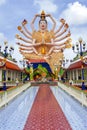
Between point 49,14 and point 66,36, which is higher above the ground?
point 49,14

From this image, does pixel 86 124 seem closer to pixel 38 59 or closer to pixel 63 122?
pixel 63 122

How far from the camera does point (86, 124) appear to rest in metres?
7.36

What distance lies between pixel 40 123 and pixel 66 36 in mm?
41198

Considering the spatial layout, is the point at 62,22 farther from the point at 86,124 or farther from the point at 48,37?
the point at 86,124

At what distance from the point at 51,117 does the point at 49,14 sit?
4266 centimetres

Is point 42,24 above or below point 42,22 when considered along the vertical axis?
below

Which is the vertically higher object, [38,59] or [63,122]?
[38,59]

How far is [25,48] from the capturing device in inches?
1909

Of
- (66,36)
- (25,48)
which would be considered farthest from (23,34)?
(66,36)

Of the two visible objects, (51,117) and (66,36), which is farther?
(66,36)

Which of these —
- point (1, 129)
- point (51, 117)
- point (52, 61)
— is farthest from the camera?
point (52, 61)

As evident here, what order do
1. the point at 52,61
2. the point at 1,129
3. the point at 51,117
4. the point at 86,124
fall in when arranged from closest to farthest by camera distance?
the point at 1,129 → the point at 86,124 → the point at 51,117 → the point at 52,61

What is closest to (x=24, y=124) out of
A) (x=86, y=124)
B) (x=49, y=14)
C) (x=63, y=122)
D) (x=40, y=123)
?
(x=40, y=123)

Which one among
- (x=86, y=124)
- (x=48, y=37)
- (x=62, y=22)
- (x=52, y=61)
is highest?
(x=62, y=22)
